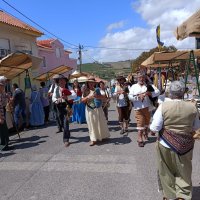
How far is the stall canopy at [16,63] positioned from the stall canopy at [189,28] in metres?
6.06

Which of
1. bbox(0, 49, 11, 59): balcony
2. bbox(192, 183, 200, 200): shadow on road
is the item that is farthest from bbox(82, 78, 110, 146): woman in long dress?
bbox(0, 49, 11, 59): balcony

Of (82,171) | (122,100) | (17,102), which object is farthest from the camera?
(17,102)

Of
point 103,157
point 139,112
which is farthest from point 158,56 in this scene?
point 103,157

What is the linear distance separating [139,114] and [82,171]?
244 cm

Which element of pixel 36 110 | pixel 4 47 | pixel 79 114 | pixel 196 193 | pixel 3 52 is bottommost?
pixel 196 193

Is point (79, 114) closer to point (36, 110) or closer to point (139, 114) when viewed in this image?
point (36, 110)

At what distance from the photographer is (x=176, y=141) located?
426cm

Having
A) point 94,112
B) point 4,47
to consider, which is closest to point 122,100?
point 94,112

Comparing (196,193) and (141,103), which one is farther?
(141,103)

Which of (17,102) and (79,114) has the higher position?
(17,102)

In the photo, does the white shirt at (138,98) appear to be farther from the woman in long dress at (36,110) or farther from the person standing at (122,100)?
the woman in long dress at (36,110)

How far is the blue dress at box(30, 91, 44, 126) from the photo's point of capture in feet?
42.7

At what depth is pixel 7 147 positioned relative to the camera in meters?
8.61

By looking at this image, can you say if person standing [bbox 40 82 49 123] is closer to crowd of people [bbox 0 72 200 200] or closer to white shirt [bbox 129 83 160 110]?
crowd of people [bbox 0 72 200 200]
